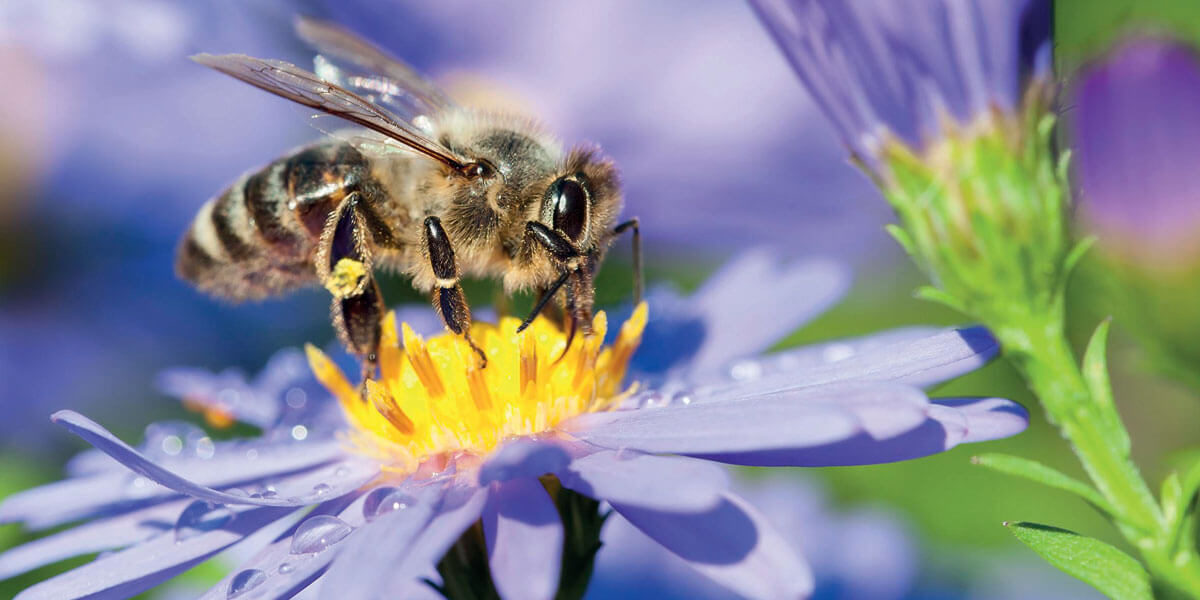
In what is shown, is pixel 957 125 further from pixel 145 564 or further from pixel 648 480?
pixel 145 564

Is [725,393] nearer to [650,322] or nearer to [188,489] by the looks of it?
[650,322]

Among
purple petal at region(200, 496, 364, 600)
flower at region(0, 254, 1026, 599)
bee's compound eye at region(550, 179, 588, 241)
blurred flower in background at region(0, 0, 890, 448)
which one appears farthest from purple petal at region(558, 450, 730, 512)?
blurred flower in background at region(0, 0, 890, 448)

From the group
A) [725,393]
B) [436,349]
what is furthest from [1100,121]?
[436,349]

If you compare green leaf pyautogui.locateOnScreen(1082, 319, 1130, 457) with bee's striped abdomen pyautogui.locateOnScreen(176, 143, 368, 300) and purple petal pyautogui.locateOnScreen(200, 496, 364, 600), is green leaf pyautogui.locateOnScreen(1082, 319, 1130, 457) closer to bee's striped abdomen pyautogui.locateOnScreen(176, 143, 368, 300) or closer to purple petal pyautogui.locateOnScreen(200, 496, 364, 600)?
purple petal pyautogui.locateOnScreen(200, 496, 364, 600)

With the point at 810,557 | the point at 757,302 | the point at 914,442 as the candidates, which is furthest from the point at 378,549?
the point at 810,557

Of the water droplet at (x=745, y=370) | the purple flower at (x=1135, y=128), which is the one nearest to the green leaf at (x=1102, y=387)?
Answer: the purple flower at (x=1135, y=128)

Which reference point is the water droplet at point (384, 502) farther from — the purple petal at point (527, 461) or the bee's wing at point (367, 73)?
the bee's wing at point (367, 73)
